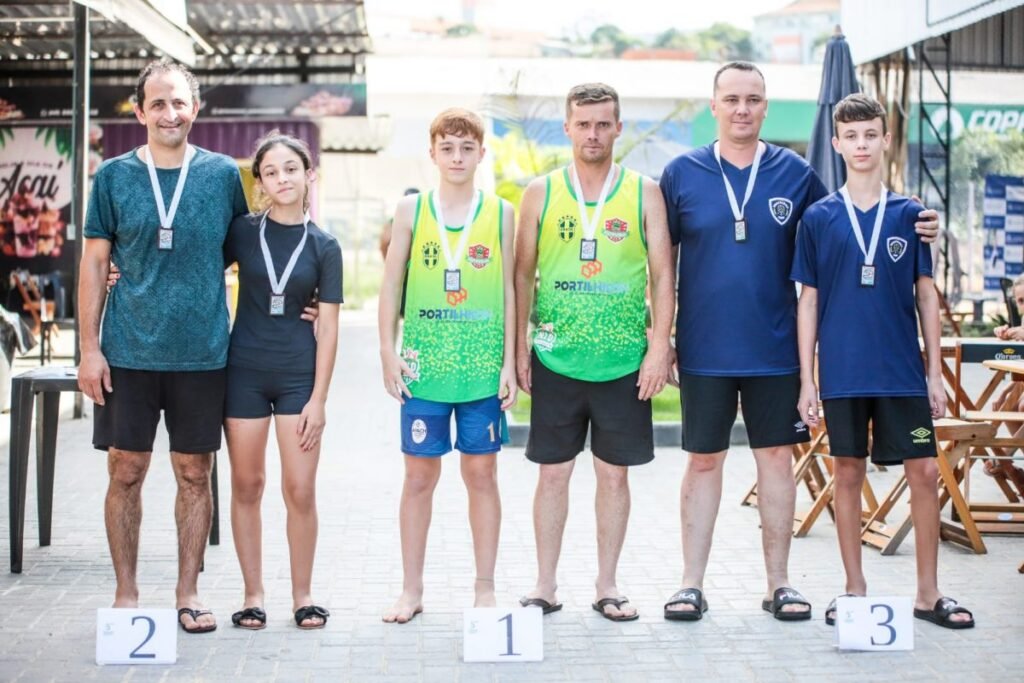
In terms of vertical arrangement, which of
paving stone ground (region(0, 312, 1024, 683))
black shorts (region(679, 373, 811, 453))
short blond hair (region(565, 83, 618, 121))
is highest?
short blond hair (region(565, 83, 618, 121))

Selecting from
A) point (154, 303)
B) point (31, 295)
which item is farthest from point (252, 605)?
point (31, 295)

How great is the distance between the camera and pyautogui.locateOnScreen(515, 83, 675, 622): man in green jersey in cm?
520

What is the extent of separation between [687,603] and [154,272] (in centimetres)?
253

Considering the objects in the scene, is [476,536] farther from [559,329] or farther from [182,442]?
Result: [182,442]

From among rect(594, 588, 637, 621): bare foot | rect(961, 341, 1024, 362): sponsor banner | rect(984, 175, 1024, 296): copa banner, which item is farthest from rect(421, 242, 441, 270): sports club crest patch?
rect(984, 175, 1024, 296): copa banner

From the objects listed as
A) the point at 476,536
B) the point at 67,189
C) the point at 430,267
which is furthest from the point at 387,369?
the point at 67,189

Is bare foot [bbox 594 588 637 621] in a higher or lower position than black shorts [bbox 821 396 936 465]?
lower

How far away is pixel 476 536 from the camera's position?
5.32 meters

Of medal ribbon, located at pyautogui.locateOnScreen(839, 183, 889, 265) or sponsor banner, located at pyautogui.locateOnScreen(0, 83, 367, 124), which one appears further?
sponsor banner, located at pyautogui.locateOnScreen(0, 83, 367, 124)

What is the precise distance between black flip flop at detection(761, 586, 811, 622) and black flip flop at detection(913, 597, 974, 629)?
466mm

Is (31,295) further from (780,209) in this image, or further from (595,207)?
(780,209)

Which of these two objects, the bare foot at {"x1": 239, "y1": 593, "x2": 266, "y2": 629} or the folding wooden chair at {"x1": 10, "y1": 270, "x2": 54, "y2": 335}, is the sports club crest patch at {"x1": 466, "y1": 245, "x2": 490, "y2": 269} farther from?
the folding wooden chair at {"x1": 10, "y1": 270, "x2": 54, "y2": 335}

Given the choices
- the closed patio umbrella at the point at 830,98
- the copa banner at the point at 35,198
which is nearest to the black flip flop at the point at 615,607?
the closed patio umbrella at the point at 830,98

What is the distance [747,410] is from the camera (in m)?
5.39
